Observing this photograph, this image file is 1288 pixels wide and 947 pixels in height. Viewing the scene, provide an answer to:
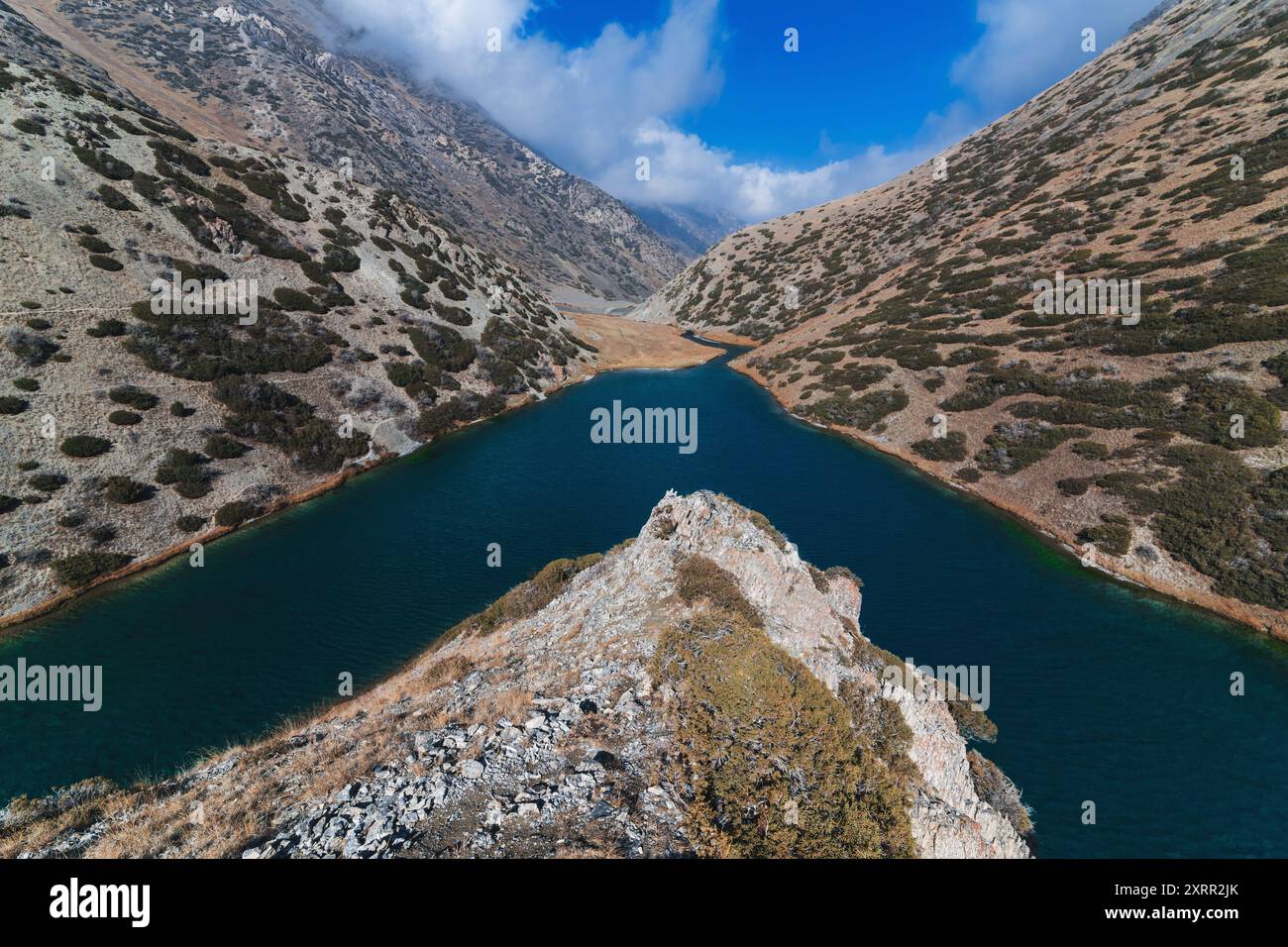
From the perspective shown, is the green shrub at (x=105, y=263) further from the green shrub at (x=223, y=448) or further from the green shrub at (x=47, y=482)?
the green shrub at (x=47, y=482)

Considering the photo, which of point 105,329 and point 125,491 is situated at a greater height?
point 105,329

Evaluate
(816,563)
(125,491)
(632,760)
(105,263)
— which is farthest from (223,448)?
(816,563)

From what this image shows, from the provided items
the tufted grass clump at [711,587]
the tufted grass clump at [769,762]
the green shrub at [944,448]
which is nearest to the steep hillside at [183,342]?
the tufted grass clump at [711,587]

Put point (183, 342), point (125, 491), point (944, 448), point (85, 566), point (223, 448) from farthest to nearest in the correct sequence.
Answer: point (944, 448) → point (183, 342) → point (223, 448) → point (125, 491) → point (85, 566)

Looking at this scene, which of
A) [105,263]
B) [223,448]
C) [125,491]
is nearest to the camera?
[125,491]

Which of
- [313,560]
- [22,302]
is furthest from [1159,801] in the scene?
[22,302]

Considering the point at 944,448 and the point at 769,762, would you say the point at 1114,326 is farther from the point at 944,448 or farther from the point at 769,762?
the point at 769,762
